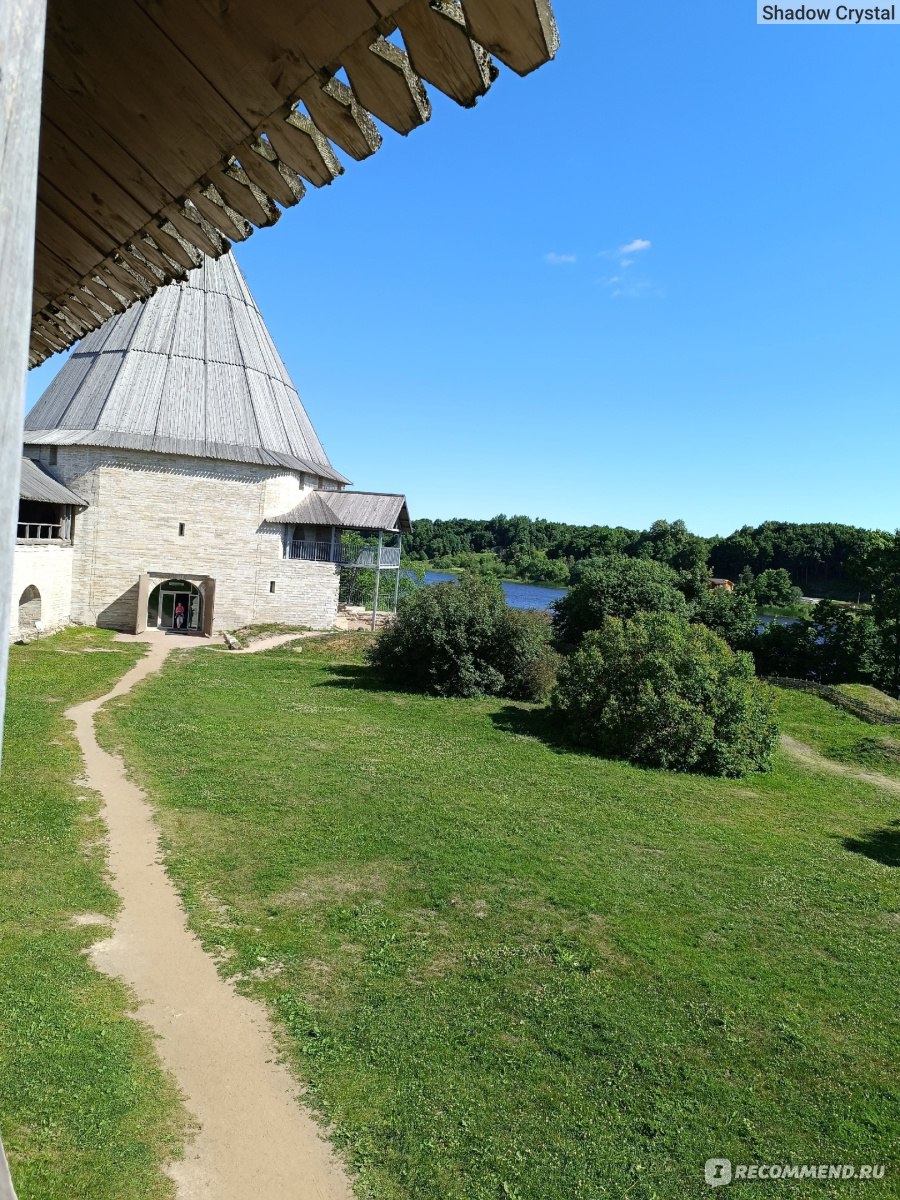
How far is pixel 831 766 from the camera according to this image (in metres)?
16.6

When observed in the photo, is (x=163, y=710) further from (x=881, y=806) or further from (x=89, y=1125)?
(x=881, y=806)

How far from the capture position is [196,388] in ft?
103

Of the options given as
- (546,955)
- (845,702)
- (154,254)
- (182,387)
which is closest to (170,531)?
A: (182,387)

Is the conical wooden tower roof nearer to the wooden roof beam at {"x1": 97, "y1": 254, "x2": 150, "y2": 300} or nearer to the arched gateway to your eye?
the arched gateway

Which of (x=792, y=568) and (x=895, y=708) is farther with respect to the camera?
(x=792, y=568)

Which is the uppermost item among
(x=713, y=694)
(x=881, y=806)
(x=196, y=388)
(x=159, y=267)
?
(x=196, y=388)

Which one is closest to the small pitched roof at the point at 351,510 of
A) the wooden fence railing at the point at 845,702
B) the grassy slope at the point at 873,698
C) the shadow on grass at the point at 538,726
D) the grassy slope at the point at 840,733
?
the shadow on grass at the point at 538,726

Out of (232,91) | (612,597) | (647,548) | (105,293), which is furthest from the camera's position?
(647,548)

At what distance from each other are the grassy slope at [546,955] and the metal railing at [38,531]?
1563cm

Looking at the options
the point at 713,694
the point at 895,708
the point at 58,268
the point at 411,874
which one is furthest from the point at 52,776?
the point at 895,708

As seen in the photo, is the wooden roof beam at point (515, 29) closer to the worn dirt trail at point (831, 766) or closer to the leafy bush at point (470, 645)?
Answer: the worn dirt trail at point (831, 766)

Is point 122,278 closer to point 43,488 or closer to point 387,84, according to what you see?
point 387,84

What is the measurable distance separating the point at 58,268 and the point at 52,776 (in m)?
10.3

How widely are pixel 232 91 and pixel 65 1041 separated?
6020 mm
